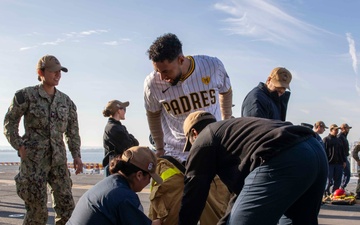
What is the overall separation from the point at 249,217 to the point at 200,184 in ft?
1.30

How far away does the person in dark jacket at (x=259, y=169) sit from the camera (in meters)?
2.93

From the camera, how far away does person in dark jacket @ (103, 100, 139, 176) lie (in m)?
7.15

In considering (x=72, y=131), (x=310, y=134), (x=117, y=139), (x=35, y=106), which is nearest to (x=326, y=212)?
(x=117, y=139)

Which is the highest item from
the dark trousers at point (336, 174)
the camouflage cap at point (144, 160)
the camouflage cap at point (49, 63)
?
the camouflage cap at point (49, 63)

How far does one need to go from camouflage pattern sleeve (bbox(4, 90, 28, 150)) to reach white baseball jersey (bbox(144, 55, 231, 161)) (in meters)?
1.57

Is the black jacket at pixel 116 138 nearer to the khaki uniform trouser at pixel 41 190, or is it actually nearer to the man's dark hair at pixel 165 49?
the khaki uniform trouser at pixel 41 190

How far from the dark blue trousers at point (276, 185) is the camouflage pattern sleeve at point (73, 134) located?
300 cm

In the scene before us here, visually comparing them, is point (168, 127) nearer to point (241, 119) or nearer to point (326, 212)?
point (241, 119)

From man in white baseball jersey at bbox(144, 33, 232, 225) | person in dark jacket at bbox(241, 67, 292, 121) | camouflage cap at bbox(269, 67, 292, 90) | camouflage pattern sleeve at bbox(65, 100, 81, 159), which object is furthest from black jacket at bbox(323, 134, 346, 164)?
man in white baseball jersey at bbox(144, 33, 232, 225)

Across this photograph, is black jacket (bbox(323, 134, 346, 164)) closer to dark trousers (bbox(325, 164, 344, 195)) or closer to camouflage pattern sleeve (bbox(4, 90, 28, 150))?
dark trousers (bbox(325, 164, 344, 195))

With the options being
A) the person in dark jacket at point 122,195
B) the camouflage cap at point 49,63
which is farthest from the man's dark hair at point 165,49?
the camouflage cap at point 49,63

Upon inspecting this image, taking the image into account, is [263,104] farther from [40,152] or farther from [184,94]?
[40,152]

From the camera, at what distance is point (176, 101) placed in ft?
13.5

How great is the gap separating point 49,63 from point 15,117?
646mm
